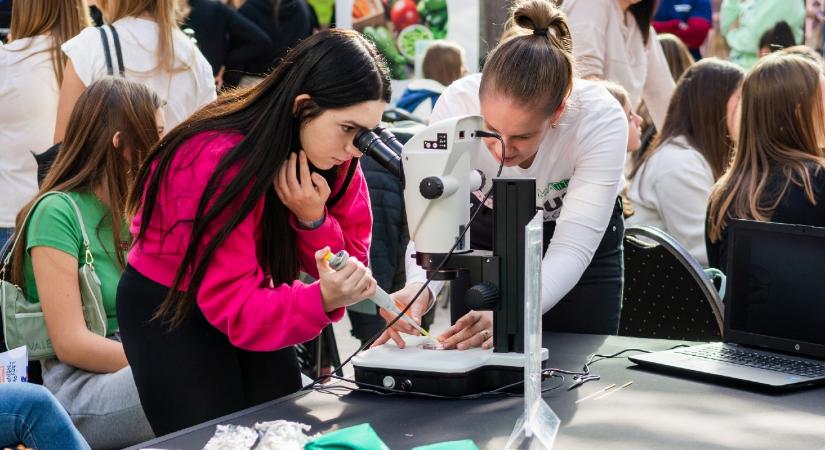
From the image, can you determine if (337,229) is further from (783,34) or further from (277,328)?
(783,34)

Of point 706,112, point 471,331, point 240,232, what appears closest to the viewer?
point 240,232

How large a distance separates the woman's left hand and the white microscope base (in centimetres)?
5

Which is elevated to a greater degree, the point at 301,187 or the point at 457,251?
the point at 301,187

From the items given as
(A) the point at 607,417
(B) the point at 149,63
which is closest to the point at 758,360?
(A) the point at 607,417

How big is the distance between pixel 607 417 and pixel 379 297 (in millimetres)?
404

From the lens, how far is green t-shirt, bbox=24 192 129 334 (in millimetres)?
2434

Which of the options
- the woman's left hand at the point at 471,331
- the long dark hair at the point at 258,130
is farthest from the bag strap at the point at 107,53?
the woman's left hand at the point at 471,331

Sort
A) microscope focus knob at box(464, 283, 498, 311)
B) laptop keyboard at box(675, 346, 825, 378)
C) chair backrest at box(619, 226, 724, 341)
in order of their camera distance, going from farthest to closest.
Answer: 1. chair backrest at box(619, 226, 724, 341)
2. laptop keyboard at box(675, 346, 825, 378)
3. microscope focus knob at box(464, 283, 498, 311)

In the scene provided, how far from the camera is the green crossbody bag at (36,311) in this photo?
2.42m

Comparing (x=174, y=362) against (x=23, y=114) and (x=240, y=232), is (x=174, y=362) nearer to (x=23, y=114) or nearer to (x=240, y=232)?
(x=240, y=232)

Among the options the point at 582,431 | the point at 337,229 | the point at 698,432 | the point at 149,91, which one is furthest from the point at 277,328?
the point at 149,91

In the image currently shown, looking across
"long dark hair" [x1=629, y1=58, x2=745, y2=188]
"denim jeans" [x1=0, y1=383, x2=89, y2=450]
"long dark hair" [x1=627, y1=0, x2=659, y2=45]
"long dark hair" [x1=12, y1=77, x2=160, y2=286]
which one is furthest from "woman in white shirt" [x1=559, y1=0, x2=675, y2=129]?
"denim jeans" [x1=0, y1=383, x2=89, y2=450]

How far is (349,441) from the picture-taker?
1331 millimetres

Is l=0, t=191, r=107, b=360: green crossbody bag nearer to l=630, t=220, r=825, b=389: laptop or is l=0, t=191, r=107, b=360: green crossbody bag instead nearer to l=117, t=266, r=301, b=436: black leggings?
l=117, t=266, r=301, b=436: black leggings
